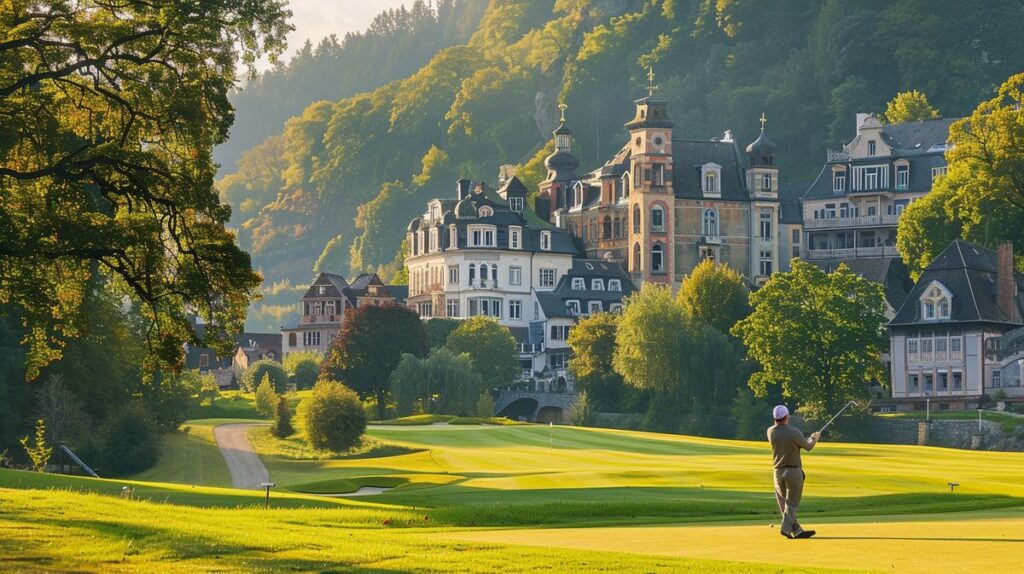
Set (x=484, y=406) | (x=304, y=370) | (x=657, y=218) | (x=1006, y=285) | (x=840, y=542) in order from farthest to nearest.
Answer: (x=657, y=218)
(x=304, y=370)
(x=484, y=406)
(x=1006, y=285)
(x=840, y=542)

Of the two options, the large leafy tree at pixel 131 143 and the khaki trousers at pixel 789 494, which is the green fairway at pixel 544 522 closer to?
the khaki trousers at pixel 789 494

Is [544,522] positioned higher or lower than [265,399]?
lower

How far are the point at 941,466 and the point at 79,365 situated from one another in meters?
37.7

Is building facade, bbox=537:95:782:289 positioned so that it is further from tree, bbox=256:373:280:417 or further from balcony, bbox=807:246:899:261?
tree, bbox=256:373:280:417

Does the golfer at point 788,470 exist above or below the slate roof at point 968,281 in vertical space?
below

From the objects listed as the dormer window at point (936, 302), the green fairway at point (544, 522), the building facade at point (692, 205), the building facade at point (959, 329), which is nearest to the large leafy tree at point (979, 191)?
the building facade at point (959, 329)

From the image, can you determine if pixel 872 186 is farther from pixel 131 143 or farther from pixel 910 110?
pixel 131 143

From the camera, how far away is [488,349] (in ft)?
453

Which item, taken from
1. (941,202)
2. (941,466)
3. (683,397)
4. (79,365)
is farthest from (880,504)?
(941,202)

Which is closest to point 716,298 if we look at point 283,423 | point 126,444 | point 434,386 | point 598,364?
point 598,364

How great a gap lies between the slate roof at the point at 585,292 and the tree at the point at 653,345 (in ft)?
100

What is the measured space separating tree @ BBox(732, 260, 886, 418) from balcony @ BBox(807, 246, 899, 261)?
38299 mm

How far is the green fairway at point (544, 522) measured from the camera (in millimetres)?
25906

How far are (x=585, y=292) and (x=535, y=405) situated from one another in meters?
21.6
